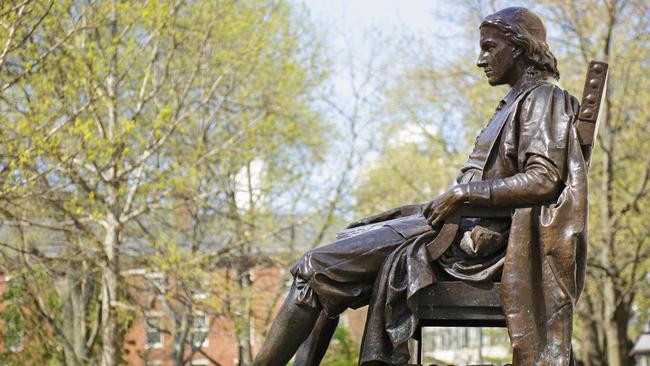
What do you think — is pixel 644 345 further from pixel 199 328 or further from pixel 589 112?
pixel 589 112

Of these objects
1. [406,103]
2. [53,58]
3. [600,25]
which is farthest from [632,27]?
[53,58]

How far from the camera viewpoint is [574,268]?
4953mm

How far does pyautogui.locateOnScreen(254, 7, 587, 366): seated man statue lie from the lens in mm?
4934

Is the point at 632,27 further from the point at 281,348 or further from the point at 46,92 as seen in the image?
the point at 281,348

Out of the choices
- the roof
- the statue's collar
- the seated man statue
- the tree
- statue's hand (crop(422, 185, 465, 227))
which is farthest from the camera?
the roof

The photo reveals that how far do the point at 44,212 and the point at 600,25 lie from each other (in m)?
10.8

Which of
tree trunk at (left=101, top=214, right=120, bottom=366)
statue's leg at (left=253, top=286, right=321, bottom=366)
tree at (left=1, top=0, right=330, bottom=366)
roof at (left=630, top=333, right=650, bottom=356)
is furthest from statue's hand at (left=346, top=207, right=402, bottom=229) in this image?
roof at (left=630, top=333, right=650, bottom=356)

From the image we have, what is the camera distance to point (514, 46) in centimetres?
542

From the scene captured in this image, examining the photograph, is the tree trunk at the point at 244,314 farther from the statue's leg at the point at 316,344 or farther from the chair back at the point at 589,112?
the chair back at the point at 589,112

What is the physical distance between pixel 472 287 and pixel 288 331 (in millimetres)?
896

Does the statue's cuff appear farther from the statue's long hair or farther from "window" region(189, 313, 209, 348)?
"window" region(189, 313, 209, 348)

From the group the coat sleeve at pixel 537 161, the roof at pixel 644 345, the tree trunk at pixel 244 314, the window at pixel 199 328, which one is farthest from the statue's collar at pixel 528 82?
the roof at pixel 644 345

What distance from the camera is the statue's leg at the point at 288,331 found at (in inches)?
203

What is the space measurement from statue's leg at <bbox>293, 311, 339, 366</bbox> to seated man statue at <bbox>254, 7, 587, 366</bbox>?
0.05 feet
